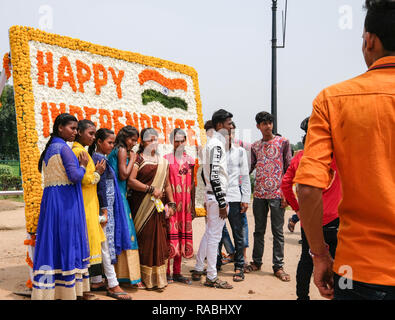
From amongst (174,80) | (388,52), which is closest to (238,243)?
(174,80)

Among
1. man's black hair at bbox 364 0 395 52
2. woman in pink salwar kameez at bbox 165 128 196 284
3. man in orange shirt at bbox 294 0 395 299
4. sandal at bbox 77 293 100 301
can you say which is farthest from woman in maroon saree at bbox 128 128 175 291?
man's black hair at bbox 364 0 395 52

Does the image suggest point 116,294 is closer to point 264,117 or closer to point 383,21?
point 264,117

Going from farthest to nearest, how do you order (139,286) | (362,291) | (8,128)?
(8,128), (139,286), (362,291)

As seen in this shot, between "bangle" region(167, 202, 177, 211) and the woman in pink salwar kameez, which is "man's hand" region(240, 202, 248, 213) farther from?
"bangle" region(167, 202, 177, 211)

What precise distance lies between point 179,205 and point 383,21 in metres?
4.07

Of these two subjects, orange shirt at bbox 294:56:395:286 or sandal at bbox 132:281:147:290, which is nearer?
orange shirt at bbox 294:56:395:286

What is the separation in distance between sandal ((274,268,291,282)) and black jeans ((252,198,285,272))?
5 cm

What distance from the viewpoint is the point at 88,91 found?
223 inches

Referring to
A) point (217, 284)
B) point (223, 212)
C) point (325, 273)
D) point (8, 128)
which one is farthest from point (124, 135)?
point (8, 128)

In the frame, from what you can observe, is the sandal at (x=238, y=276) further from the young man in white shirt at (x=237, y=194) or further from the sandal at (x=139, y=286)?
the sandal at (x=139, y=286)

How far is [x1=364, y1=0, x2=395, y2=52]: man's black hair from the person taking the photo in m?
1.47

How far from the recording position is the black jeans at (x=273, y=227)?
5.48 m

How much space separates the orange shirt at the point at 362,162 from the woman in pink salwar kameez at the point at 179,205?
3728 mm
